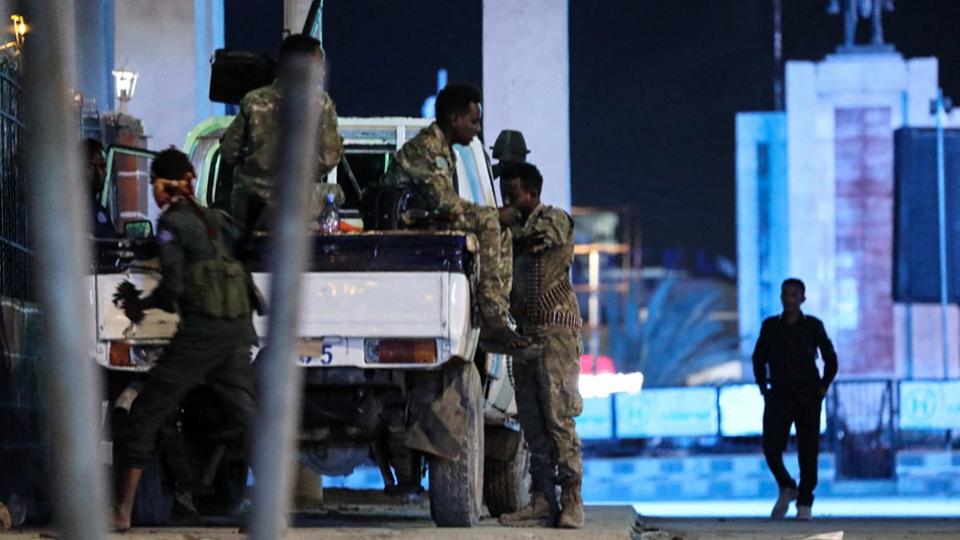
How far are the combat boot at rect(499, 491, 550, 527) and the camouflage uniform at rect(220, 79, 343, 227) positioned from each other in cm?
179

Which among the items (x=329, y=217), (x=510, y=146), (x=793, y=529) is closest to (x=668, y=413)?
(x=793, y=529)

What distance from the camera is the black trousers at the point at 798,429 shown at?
42.6 ft

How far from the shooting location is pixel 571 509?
902cm

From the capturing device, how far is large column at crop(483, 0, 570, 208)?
1736cm

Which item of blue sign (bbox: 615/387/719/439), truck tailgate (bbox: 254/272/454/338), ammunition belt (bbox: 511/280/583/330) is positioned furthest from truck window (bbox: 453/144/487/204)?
blue sign (bbox: 615/387/719/439)

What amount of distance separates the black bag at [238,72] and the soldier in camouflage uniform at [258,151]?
4.70ft

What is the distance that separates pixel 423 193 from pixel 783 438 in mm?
5232

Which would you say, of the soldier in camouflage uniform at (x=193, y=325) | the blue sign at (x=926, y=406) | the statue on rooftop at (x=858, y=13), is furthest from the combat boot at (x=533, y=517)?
the statue on rooftop at (x=858, y=13)

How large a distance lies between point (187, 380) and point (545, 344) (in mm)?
2026

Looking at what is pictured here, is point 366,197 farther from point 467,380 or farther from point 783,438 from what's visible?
point 783,438

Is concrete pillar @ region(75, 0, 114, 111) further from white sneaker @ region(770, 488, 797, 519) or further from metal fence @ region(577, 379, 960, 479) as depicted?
metal fence @ region(577, 379, 960, 479)

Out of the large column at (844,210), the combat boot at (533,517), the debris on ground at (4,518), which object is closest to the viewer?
the debris on ground at (4,518)

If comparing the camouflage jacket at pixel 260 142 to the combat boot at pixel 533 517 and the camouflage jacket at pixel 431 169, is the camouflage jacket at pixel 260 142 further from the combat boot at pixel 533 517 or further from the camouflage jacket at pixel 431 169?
the combat boot at pixel 533 517

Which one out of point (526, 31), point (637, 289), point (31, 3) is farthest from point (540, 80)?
point (637, 289)
